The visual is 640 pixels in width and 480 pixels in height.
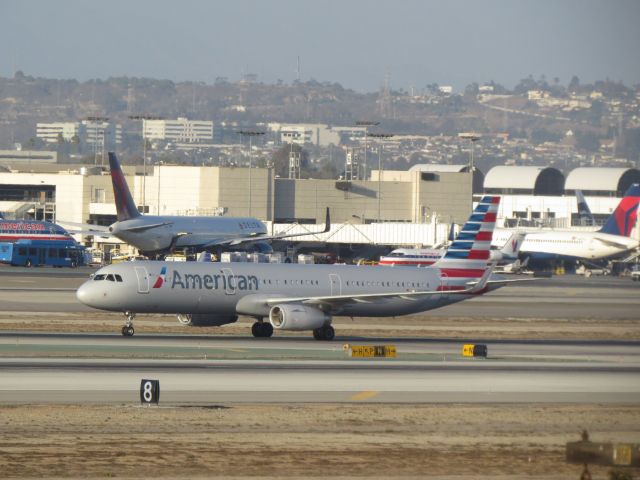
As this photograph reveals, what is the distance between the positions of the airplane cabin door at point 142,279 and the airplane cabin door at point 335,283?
9.51 meters

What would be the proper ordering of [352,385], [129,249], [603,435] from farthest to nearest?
[129,249] < [352,385] < [603,435]

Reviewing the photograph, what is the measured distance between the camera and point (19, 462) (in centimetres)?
2739

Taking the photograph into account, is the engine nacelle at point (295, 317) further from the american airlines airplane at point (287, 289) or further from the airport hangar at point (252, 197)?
the airport hangar at point (252, 197)

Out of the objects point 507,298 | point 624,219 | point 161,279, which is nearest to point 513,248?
point 624,219

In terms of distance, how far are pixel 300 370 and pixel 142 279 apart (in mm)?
14802

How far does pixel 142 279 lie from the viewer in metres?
57.8

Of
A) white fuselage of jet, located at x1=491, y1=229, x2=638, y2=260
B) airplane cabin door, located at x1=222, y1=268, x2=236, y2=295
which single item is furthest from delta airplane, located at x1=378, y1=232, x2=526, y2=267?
airplane cabin door, located at x1=222, y1=268, x2=236, y2=295

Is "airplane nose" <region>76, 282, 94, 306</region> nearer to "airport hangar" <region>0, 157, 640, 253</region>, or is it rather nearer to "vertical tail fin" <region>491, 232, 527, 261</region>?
"vertical tail fin" <region>491, 232, 527, 261</region>

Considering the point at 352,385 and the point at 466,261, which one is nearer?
the point at 352,385

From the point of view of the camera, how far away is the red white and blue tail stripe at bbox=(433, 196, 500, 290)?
65875 mm

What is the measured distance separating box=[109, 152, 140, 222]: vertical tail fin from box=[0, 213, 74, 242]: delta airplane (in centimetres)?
1361

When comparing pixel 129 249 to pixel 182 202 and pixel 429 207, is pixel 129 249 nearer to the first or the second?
pixel 182 202

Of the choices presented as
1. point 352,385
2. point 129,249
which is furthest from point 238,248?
point 352,385

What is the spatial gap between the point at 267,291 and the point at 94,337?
8.73 meters
